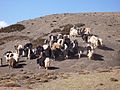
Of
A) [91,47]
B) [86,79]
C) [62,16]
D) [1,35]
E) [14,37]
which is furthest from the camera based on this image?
[62,16]

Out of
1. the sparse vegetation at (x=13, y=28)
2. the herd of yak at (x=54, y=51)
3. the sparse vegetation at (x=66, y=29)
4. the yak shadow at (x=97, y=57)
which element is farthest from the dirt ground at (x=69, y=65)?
the sparse vegetation at (x=66, y=29)

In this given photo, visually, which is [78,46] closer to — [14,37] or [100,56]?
[100,56]

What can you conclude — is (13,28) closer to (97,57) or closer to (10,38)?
(10,38)

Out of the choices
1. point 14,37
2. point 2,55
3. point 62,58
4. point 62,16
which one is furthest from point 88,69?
point 62,16

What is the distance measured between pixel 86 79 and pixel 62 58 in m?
15.9

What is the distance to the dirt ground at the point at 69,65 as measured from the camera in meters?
33.9

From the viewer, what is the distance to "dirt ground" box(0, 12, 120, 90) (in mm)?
33934

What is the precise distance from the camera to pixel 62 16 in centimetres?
8706

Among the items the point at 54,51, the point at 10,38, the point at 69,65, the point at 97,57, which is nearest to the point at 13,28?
the point at 10,38

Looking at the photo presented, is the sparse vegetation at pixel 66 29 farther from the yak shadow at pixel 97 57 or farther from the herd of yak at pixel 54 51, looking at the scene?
the yak shadow at pixel 97 57

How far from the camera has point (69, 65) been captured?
158ft

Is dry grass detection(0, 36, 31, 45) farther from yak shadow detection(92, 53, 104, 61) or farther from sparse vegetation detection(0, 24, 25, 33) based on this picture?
yak shadow detection(92, 53, 104, 61)

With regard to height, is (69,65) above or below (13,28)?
below

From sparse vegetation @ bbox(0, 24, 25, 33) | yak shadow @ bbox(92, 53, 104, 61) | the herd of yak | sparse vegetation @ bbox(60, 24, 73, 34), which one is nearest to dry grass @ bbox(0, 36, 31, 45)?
sparse vegetation @ bbox(60, 24, 73, 34)
